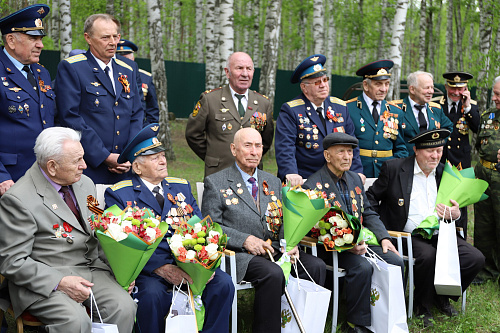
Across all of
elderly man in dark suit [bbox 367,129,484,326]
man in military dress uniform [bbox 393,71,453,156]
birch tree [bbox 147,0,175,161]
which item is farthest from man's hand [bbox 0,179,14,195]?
birch tree [bbox 147,0,175,161]

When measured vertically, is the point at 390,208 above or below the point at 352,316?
above

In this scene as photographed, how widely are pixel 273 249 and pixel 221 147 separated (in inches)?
55.1

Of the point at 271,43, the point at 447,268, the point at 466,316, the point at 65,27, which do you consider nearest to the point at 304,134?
the point at 447,268

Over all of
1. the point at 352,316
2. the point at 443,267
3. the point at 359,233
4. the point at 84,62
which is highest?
the point at 84,62

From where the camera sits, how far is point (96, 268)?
3.66m

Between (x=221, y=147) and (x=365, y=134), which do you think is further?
(x=365, y=134)

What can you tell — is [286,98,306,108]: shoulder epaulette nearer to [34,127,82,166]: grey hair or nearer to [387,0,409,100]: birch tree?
[34,127,82,166]: grey hair

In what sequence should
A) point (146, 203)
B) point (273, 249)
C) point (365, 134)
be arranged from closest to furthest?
Result: point (146, 203) → point (273, 249) → point (365, 134)

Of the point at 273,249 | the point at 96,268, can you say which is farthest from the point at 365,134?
the point at 96,268

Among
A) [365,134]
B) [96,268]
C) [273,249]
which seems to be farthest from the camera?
[365,134]

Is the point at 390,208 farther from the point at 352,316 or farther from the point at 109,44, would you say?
the point at 109,44

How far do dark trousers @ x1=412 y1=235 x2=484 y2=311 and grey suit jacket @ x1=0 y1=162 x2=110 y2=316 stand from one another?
2834 millimetres

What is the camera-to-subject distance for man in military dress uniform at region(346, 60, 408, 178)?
5.76 m

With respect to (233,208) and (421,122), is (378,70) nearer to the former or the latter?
(421,122)
